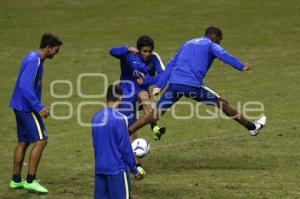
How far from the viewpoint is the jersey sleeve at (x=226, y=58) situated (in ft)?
47.0

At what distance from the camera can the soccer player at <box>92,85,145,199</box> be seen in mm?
10414

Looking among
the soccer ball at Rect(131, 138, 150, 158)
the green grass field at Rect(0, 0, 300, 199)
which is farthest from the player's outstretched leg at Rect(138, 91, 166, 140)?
the soccer ball at Rect(131, 138, 150, 158)

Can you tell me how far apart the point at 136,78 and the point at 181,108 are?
5.75 m

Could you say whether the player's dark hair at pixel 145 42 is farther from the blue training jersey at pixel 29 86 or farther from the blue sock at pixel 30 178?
the blue sock at pixel 30 178

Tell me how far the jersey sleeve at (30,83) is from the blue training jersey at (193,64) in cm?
262

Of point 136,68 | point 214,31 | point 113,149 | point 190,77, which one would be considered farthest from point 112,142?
point 214,31

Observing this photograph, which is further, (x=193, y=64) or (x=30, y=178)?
(x=193, y=64)

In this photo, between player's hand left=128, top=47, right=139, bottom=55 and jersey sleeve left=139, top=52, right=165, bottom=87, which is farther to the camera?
jersey sleeve left=139, top=52, right=165, bottom=87

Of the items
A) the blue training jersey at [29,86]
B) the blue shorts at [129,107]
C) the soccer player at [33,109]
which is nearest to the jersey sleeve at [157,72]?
the blue shorts at [129,107]

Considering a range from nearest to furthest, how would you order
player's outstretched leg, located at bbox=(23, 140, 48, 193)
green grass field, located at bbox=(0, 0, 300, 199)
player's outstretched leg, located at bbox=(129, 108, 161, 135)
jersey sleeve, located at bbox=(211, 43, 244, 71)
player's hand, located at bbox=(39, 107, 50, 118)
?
player's hand, located at bbox=(39, 107, 50, 118) → player's outstretched leg, located at bbox=(23, 140, 48, 193) → green grass field, located at bbox=(0, 0, 300, 199) → jersey sleeve, located at bbox=(211, 43, 244, 71) → player's outstretched leg, located at bbox=(129, 108, 161, 135)

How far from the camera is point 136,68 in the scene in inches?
595

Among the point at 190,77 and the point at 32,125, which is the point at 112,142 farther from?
the point at 190,77

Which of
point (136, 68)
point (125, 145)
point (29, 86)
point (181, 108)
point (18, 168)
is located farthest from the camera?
point (181, 108)

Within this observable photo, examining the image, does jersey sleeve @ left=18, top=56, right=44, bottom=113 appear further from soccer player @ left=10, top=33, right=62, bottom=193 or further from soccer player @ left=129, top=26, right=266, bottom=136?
soccer player @ left=129, top=26, right=266, bottom=136
